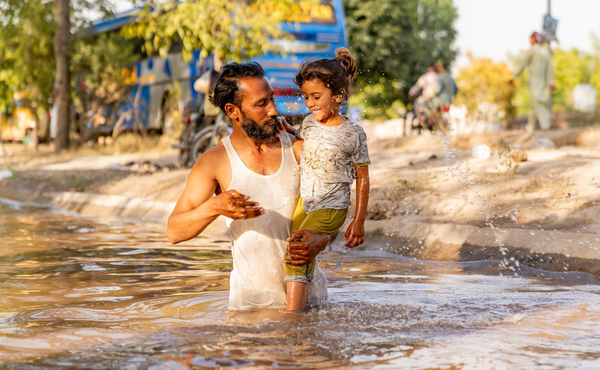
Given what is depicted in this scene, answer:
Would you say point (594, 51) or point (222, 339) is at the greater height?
point (594, 51)

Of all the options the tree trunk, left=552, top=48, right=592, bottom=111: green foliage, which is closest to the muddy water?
the tree trunk

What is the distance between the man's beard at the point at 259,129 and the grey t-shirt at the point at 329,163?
9.7 inches

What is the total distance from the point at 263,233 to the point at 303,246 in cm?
33

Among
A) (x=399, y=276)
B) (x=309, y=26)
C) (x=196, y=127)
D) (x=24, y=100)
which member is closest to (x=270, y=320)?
(x=399, y=276)

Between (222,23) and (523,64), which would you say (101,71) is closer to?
(222,23)

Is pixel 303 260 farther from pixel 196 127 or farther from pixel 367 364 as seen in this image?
pixel 196 127

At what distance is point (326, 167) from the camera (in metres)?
4.21

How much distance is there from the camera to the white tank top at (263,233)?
4.18 metres

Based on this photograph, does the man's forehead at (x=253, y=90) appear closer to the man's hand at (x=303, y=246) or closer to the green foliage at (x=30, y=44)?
the man's hand at (x=303, y=246)

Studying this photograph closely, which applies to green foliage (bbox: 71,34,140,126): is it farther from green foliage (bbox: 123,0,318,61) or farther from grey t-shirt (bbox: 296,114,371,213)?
grey t-shirt (bbox: 296,114,371,213)

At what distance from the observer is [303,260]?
158 inches

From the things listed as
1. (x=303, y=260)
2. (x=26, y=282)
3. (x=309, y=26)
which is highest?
(x=309, y=26)

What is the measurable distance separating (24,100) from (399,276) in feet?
63.9

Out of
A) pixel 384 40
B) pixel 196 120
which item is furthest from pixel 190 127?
pixel 384 40
